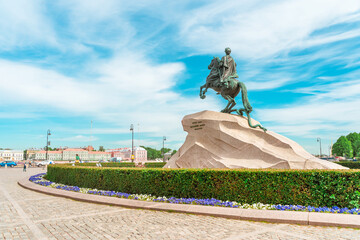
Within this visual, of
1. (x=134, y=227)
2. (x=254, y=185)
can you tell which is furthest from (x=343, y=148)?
(x=134, y=227)

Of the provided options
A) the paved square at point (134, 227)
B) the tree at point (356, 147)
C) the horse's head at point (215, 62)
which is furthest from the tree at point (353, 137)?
the paved square at point (134, 227)

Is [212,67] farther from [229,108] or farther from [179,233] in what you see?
[179,233]

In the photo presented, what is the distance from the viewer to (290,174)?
784 cm

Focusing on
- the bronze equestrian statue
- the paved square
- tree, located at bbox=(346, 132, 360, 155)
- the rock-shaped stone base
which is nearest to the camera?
the paved square

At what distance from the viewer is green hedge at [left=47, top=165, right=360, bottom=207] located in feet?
24.3

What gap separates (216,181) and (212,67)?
7.89m

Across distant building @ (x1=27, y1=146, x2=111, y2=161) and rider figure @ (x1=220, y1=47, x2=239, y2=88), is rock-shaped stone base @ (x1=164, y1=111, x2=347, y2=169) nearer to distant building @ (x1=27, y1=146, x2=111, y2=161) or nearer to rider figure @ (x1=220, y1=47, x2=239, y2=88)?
rider figure @ (x1=220, y1=47, x2=239, y2=88)

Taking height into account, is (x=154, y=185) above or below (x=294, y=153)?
below

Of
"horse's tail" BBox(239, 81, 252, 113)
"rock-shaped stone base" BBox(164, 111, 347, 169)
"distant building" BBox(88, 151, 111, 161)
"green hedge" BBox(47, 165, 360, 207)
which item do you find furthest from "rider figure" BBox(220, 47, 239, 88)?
"distant building" BBox(88, 151, 111, 161)

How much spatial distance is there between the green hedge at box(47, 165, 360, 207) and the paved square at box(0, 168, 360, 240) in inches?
68.7

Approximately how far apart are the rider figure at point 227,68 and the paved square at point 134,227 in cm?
852

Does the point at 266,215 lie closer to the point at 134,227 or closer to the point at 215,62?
the point at 134,227

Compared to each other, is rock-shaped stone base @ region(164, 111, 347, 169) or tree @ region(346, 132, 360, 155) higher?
tree @ region(346, 132, 360, 155)

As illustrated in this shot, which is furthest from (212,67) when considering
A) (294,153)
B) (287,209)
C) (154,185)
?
(287,209)
